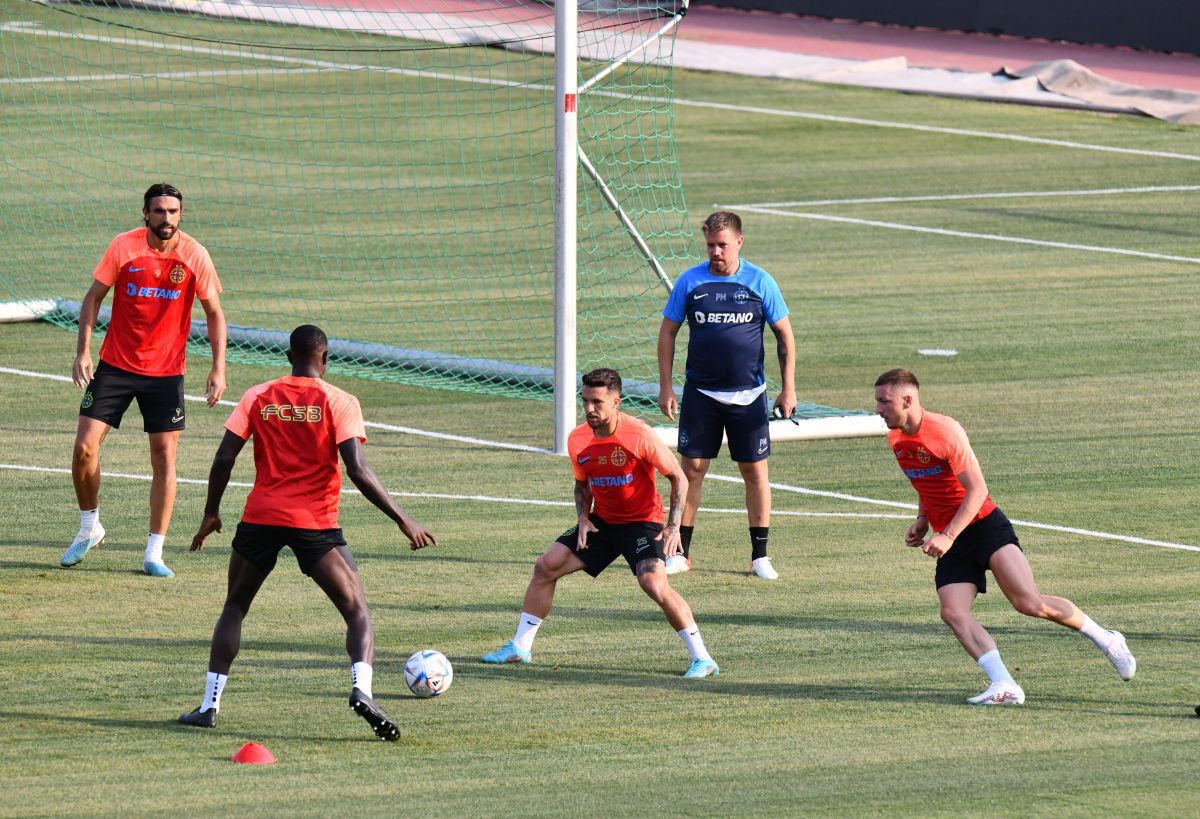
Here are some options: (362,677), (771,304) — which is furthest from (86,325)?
(771,304)

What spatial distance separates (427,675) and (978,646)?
274 cm

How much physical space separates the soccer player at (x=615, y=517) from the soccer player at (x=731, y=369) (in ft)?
6.52

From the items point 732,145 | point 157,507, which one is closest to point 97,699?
point 157,507

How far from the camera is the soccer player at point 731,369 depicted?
42.1 feet

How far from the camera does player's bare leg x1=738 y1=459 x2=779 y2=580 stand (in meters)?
12.7

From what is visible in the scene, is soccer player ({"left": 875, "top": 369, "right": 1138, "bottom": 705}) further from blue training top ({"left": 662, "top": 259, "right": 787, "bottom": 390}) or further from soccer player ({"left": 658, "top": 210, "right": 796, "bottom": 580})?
blue training top ({"left": 662, "top": 259, "right": 787, "bottom": 390})

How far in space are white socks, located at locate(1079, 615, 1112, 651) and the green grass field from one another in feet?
0.85

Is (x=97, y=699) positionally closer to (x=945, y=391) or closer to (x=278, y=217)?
(x=945, y=391)

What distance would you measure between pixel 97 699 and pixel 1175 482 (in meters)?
8.27

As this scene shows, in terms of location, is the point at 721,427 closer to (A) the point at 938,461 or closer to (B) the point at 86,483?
(A) the point at 938,461

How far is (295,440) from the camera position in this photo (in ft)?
31.8

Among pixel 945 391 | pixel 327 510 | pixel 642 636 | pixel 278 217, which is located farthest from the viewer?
pixel 278 217

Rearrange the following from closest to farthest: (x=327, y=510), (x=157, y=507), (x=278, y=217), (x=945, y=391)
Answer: (x=327, y=510) → (x=157, y=507) → (x=945, y=391) → (x=278, y=217)

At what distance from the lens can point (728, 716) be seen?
1000 cm
